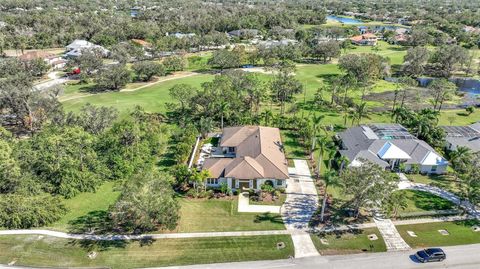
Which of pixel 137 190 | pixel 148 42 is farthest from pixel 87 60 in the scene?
pixel 137 190

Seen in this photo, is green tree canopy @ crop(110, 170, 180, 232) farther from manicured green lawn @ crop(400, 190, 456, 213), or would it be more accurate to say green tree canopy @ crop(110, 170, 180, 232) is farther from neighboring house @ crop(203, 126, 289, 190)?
manicured green lawn @ crop(400, 190, 456, 213)

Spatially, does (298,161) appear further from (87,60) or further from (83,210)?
(87,60)

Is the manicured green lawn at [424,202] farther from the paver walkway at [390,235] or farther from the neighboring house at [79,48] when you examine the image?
the neighboring house at [79,48]

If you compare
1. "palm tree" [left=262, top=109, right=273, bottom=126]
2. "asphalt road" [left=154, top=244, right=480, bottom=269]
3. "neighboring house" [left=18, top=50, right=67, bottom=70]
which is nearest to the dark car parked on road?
"asphalt road" [left=154, top=244, right=480, bottom=269]

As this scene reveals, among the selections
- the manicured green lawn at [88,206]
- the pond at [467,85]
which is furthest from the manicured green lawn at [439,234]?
the pond at [467,85]

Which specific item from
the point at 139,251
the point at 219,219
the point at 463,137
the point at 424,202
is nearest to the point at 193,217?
the point at 219,219
